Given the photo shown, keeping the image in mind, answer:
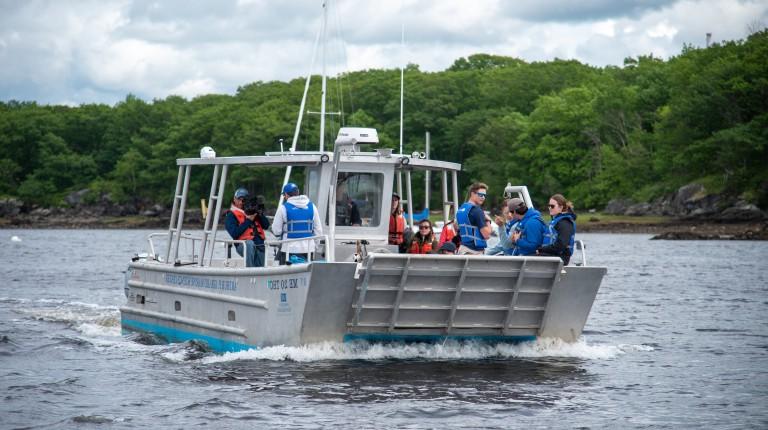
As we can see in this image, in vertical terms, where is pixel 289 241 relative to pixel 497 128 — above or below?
below

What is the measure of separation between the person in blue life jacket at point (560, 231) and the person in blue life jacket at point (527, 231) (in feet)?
0.36

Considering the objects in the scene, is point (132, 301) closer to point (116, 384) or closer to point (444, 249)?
point (116, 384)

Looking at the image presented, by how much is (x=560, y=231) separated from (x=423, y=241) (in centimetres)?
208

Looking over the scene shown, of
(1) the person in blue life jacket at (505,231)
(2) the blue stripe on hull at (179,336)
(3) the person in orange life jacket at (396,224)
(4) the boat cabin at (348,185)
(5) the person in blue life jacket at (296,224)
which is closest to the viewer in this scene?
(5) the person in blue life jacket at (296,224)

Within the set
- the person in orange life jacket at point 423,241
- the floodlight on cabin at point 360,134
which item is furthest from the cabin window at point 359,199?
the person in orange life jacket at point 423,241

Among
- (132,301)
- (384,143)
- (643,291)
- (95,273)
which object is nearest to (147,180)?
(384,143)

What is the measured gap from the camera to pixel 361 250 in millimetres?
16469

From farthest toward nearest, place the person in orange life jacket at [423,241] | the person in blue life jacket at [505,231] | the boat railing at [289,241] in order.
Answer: the person in orange life jacket at [423,241]
the person in blue life jacket at [505,231]
the boat railing at [289,241]

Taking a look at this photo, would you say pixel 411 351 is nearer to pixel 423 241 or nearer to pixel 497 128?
pixel 423 241

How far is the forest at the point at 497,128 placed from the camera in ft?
298

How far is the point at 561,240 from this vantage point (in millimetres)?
15703

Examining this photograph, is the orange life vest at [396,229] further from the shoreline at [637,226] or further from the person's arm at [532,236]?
the shoreline at [637,226]

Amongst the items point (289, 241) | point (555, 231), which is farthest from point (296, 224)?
point (555, 231)

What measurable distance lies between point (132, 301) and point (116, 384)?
5.20m
